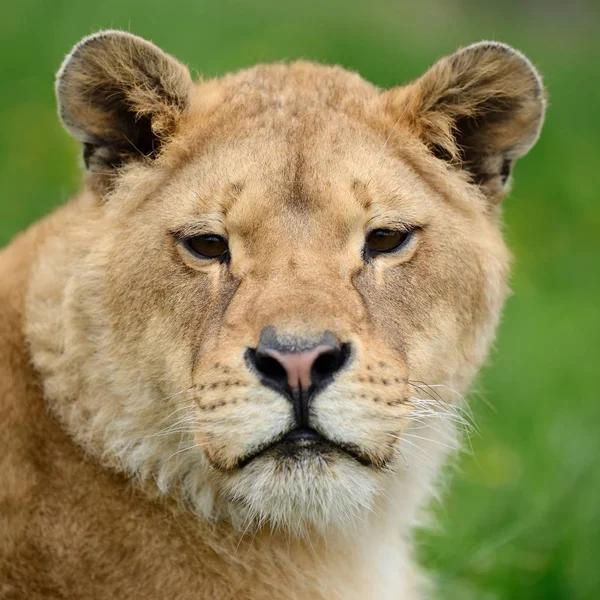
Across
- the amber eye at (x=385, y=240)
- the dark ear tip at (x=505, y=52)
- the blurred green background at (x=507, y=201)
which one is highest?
the dark ear tip at (x=505, y=52)

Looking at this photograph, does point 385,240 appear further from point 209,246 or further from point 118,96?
point 118,96

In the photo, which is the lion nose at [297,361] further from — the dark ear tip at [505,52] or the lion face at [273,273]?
the dark ear tip at [505,52]

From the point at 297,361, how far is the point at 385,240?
837 millimetres

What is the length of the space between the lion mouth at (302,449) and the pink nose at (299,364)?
0.55 feet

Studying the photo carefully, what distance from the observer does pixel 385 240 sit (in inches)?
168

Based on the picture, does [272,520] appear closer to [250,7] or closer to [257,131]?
[257,131]

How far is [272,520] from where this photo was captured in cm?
411

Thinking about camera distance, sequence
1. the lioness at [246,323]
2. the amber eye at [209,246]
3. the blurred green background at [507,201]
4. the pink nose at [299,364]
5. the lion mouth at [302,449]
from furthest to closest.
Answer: the blurred green background at [507,201], the amber eye at [209,246], the lioness at [246,323], the lion mouth at [302,449], the pink nose at [299,364]

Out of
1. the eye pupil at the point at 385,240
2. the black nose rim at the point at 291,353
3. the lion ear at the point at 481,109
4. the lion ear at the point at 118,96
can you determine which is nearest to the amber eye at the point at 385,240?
the eye pupil at the point at 385,240

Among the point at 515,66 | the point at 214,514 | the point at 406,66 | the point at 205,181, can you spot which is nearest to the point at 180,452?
the point at 214,514

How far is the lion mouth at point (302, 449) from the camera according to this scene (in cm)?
371

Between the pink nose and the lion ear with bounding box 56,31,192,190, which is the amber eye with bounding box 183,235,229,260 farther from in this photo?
the pink nose

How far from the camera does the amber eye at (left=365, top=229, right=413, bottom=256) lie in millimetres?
4246

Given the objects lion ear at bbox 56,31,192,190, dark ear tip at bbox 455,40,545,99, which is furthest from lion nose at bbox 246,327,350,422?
dark ear tip at bbox 455,40,545,99
